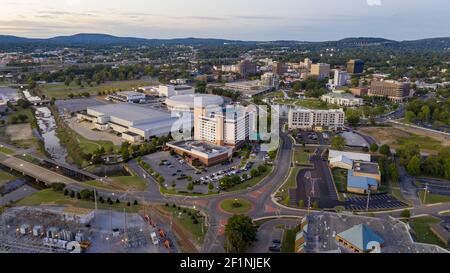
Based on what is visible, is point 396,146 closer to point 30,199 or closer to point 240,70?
point 30,199

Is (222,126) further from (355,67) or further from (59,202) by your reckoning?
(355,67)

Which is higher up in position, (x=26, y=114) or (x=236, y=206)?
(x=26, y=114)

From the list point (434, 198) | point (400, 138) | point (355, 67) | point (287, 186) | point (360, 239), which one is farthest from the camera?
point (355, 67)

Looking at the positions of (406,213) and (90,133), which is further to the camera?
(90,133)

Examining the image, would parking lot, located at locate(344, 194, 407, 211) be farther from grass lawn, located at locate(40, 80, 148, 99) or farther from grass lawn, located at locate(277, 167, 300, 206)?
grass lawn, located at locate(40, 80, 148, 99)

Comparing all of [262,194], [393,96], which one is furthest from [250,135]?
[393,96]

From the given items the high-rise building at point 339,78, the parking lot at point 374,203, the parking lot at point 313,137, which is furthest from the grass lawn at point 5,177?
the high-rise building at point 339,78

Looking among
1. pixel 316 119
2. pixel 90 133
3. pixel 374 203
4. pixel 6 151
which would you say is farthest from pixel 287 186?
pixel 6 151
